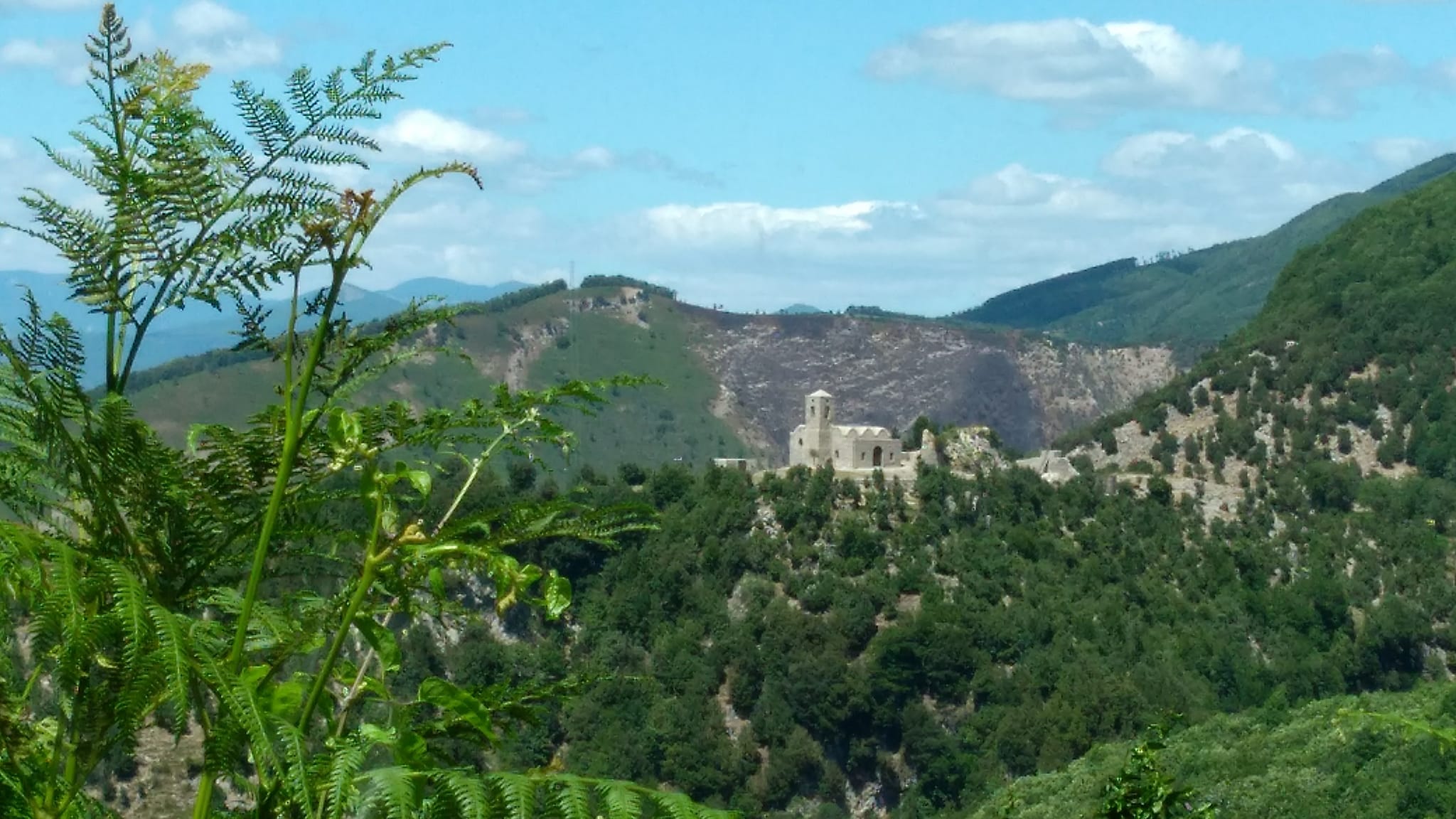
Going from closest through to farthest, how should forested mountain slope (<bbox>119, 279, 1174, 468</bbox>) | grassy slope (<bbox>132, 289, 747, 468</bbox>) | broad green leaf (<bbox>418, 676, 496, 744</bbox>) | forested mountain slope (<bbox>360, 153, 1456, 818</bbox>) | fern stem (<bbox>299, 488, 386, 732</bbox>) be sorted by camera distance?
fern stem (<bbox>299, 488, 386, 732</bbox>)
broad green leaf (<bbox>418, 676, 496, 744</bbox>)
forested mountain slope (<bbox>360, 153, 1456, 818</bbox>)
grassy slope (<bbox>132, 289, 747, 468</bbox>)
forested mountain slope (<bbox>119, 279, 1174, 468</bbox>)

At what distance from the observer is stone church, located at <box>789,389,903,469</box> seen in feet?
184

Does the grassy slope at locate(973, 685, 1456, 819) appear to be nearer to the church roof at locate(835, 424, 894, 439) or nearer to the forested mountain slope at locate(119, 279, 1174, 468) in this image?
the church roof at locate(835, 424, 894, 439)

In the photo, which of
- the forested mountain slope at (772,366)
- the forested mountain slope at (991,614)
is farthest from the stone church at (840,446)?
the forested mountain slope at (772,366)

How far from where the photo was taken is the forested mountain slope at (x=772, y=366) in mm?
120500

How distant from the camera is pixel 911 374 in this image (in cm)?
13688

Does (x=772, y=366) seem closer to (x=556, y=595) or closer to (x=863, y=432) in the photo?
(x=863, y=432)

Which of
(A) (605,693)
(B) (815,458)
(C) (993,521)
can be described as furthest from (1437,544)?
(A) (605,693)

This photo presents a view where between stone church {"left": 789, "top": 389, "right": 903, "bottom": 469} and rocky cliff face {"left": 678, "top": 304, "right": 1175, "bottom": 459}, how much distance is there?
6787cm

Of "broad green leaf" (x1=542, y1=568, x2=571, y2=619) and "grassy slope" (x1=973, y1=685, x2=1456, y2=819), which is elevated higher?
"broad green leaf" (x1=542, y1=568, x2=571, y2=619)

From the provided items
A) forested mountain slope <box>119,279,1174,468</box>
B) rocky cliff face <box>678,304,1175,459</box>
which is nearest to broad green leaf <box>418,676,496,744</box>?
forested mountain slope <box>119,279,1174,468</box>

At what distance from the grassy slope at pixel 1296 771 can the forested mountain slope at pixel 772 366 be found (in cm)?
7819

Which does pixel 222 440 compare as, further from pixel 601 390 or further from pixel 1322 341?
pixel 1322 341

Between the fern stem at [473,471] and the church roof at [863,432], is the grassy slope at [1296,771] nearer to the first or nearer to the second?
the fern stem at [473,471]

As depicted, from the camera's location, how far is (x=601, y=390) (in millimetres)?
3992
